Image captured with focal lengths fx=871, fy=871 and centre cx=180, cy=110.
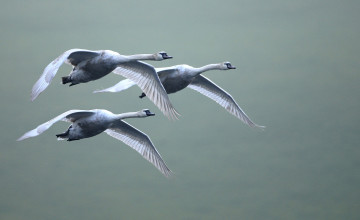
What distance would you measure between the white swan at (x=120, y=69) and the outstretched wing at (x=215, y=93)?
1915 mm

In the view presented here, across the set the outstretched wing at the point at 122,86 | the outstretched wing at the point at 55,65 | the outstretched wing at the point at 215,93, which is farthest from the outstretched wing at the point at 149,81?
the outstretched wing at the point at 215,93

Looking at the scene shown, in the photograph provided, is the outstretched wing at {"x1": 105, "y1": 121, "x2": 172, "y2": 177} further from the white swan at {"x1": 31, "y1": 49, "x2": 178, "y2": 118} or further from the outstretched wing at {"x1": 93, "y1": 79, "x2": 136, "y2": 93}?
the white swan at {"x1": 31, "y1": 49, "x2": 178, "y2": 118}

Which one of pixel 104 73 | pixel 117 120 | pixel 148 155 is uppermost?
pixel 104 73

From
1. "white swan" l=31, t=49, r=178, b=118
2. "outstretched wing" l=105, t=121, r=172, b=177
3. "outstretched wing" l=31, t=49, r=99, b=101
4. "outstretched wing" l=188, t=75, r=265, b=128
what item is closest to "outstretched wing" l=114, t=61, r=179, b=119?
"white swan" l=31, t=49, r=178, b=118

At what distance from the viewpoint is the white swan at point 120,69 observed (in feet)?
45.9

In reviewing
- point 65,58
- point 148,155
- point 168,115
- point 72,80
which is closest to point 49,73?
point 65,58

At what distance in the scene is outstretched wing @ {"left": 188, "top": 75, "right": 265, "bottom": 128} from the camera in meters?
16.3

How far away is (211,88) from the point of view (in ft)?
54.0

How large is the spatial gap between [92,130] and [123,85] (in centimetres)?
107

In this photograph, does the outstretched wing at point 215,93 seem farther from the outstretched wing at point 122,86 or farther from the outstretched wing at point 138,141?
the outstretched wing at point 122,86

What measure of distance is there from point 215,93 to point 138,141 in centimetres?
187

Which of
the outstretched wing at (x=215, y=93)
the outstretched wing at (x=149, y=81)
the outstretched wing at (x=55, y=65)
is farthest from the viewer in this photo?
the outstretched wing at (x=215, y=93)

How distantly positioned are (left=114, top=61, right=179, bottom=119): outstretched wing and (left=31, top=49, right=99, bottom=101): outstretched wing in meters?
0.72

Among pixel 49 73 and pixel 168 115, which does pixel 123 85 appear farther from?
pixel 49 73
